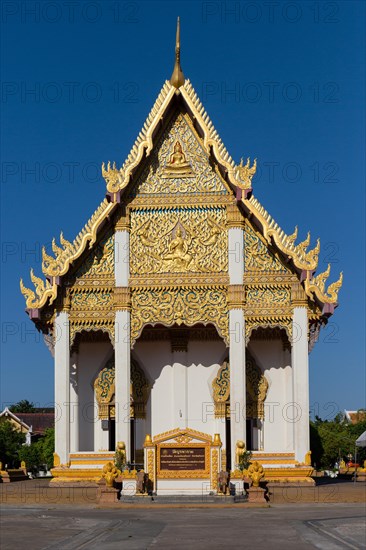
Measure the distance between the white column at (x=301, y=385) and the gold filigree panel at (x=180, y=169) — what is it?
3900mm

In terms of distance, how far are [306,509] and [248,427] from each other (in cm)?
685

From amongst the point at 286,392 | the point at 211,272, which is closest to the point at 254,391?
the point at 286,392

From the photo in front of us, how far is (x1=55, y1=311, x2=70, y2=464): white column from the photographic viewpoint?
2117 centimetres

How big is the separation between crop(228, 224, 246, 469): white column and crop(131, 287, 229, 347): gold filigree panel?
0.91 feet

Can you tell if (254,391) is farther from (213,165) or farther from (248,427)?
(213,165)

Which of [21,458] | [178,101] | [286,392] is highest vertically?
[178,101]

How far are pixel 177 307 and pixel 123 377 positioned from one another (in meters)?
2.07

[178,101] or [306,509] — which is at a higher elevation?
[178,101]

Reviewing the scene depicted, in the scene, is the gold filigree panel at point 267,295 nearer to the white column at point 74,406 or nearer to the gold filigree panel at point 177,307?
the gold filigree panel at point 177,307

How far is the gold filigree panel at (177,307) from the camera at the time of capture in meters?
21.6

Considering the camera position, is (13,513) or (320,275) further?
(320,275)

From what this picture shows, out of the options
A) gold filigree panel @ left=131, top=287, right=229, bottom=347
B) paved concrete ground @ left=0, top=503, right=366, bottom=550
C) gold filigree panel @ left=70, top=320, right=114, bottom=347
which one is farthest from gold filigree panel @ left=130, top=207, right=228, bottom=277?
paved concrete ground @ left=0, top=503, right=366, bottom=550

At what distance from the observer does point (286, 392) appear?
76.8ft

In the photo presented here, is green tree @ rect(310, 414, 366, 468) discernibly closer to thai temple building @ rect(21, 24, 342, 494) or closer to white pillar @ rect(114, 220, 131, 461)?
thai temple building @ rect(21, 24, 342, 494)
